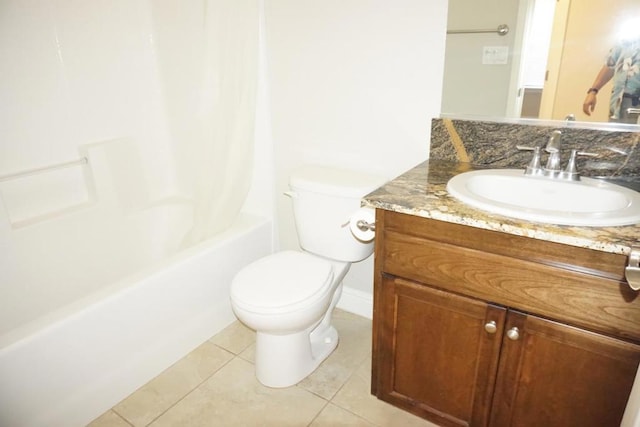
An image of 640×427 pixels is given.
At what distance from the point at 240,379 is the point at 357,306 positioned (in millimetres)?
694

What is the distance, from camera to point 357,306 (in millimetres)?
2160

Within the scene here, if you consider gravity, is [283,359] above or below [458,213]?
below

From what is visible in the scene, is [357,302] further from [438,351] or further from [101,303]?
[101,303]

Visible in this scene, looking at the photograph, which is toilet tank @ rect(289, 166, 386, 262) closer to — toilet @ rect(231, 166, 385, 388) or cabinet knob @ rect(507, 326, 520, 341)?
toilet @ rect(231, 166, 385, 388)

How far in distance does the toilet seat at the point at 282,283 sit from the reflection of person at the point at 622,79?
3.64 ft

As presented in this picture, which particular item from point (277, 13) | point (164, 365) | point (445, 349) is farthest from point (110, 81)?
point (445, 349)

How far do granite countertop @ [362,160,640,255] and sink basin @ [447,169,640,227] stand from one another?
2cm

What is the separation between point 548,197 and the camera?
1.38 metres

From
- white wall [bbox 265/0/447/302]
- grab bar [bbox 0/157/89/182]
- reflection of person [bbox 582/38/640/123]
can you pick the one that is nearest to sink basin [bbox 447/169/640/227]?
reflection of person [bbox 582/38/640/123]

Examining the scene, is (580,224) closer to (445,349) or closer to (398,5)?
(445,349)

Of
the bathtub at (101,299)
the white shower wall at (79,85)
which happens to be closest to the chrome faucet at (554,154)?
the bathtub at (101,299)

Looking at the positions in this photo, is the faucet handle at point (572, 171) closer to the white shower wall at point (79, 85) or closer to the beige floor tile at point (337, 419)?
the beige floor tile at point (337, 419)

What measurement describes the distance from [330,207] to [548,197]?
782 millimetres

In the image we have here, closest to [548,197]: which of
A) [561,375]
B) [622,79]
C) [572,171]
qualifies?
[572,171]
